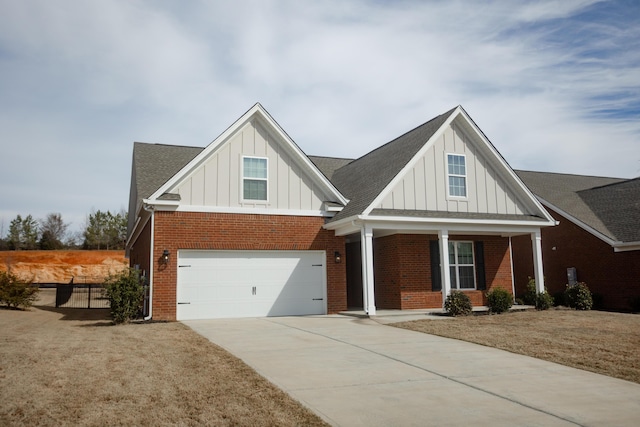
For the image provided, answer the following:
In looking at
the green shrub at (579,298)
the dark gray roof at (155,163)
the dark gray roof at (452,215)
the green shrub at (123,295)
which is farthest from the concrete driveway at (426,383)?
the green shrub at (579,298)

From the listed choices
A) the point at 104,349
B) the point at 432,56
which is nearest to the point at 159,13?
the point at 432,56

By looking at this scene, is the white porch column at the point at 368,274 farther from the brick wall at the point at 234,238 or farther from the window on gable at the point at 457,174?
the window on gable at the point at 457,174

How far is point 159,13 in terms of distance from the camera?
13.2 m

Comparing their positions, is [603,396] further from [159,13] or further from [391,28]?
[159,13]

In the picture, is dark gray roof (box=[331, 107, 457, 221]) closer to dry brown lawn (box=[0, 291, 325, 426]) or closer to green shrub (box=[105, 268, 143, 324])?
green shrub (box=[105, 268, 143, 324])

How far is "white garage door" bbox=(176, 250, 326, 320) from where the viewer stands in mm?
15688

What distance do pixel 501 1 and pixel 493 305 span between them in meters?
9.12

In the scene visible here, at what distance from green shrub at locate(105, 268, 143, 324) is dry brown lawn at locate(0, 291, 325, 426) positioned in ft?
11.2

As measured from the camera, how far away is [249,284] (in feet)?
53.8

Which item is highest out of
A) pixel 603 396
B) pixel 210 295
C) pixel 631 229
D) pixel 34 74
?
pixel 34 74

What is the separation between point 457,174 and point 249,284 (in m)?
8.41

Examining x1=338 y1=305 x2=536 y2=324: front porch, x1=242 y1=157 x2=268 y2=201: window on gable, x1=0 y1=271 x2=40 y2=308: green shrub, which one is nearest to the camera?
x1=338 y1=305 x2=536 y2=324: front porch

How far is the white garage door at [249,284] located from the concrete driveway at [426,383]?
14.3ft

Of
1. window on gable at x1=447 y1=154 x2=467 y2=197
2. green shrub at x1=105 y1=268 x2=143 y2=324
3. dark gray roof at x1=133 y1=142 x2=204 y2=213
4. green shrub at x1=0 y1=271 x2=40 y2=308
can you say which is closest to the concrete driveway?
green shrub at x1=105 y1=268 x2=143 y2=324
